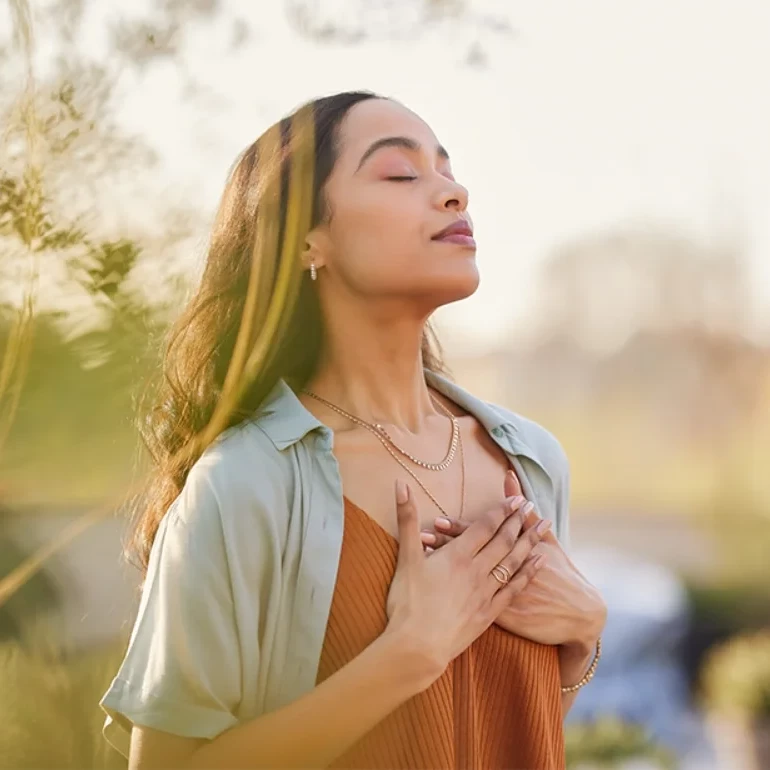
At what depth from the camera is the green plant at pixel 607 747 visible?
14.5ft

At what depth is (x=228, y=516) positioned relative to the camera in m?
1.05

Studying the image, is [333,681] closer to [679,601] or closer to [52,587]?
[52,587]

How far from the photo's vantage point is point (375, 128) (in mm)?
1212

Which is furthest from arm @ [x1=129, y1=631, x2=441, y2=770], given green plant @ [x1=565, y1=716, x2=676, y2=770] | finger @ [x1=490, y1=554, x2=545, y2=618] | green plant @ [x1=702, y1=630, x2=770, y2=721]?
green plant @ [x1=702, y1=630, x2=770, y2=721]

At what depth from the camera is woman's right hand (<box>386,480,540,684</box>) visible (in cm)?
103

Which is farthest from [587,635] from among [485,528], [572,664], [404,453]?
[404,453]

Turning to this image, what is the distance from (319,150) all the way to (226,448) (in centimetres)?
36

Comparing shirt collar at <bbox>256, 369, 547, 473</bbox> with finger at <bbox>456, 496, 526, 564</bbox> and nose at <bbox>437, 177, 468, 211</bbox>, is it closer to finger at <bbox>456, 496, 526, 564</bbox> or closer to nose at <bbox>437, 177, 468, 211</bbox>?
finger at <bbox>456, 496, 526, 564</bbox>

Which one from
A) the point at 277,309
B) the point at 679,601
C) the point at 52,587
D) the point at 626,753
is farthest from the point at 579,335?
the point at 52,587

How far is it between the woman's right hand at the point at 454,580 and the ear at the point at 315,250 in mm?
285

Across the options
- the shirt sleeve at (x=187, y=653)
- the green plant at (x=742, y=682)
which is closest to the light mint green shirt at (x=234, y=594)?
the shirt sleeve at (x=187, y=653)

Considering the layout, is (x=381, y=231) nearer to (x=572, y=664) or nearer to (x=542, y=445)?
(x=542, y=445)

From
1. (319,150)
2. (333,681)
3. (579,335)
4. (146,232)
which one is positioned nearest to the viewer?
(146,232)

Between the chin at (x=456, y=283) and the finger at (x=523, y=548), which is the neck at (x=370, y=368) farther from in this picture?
the finger at (x=523, y=548)
